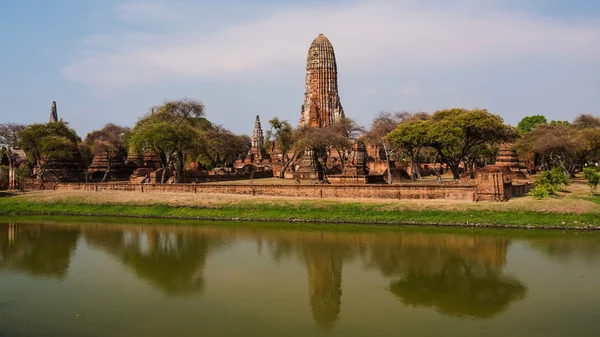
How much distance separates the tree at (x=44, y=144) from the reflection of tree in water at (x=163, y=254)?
15.8 metres

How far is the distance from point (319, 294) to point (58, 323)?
6335 millimetres

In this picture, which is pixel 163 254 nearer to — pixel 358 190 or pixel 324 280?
pixel 324 280

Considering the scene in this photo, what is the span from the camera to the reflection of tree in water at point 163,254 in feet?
50.2

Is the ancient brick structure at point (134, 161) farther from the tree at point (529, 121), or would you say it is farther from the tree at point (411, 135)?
the tree at point (529, 121)

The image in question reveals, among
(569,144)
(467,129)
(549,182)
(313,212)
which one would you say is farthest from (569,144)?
(313,212)

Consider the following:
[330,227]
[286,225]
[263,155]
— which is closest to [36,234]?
[286,225]

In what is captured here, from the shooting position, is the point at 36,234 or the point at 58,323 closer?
the point at 58,323

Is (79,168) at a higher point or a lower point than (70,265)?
higher

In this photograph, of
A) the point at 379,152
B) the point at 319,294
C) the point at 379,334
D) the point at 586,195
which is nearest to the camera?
the point at 379,334

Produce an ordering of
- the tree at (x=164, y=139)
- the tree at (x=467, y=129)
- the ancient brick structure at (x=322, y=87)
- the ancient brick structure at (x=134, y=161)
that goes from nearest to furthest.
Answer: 1. the tree at (x=467, y=129)
2. the tree at (x=164, y=139)
3. the ancient brick structure at (x=134, y=161)
4. the ancient brick structure at (x=322, y=87)

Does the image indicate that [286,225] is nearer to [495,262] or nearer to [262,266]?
[262,266]

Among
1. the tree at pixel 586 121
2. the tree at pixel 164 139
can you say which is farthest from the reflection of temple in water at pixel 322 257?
the tree at pixel 586 121

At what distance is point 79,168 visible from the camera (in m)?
42.0

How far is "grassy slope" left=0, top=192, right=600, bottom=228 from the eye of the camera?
23234mm
